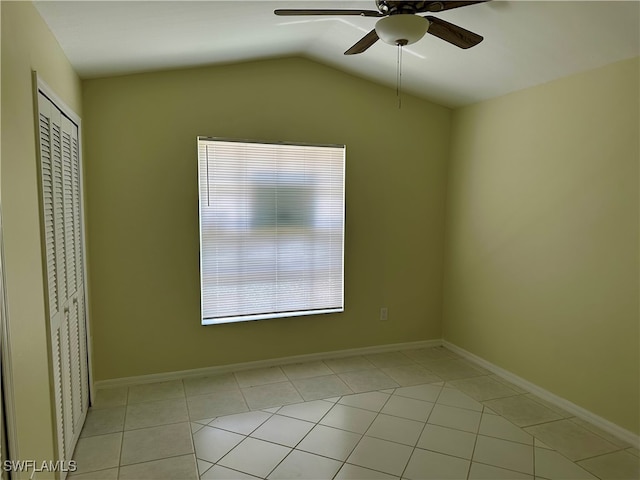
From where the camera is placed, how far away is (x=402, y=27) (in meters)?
1.86

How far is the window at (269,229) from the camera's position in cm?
346

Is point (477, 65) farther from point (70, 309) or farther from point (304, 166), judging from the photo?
point (70, 309)

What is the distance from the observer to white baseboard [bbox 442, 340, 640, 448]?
2613 mm

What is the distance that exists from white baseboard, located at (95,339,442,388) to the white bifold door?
0.45 metres

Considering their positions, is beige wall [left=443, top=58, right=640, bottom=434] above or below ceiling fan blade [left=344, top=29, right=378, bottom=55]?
below

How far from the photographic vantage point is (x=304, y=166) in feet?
12.1

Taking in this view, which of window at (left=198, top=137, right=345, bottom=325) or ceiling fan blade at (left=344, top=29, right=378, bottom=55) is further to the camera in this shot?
window at (left=198, top=137, right=345, bottom=325)

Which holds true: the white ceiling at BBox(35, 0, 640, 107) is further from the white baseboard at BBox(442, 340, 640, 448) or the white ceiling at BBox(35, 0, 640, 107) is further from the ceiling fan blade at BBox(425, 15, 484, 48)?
the white baseboard at BBox(442, 340, 640, 448)

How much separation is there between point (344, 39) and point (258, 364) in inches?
105

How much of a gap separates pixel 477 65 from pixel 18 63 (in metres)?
2.71

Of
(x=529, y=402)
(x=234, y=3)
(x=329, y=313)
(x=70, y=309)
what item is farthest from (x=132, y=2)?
(x=529, y=402)

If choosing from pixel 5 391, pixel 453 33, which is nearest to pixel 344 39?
pixel 453 33

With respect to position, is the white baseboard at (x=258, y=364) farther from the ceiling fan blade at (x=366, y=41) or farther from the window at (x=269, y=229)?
the ceiling fan blade at (x=366, y=41)

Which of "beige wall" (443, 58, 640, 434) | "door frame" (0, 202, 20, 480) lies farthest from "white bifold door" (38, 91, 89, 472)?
"beige wall" (443, 58, 640, 434)
